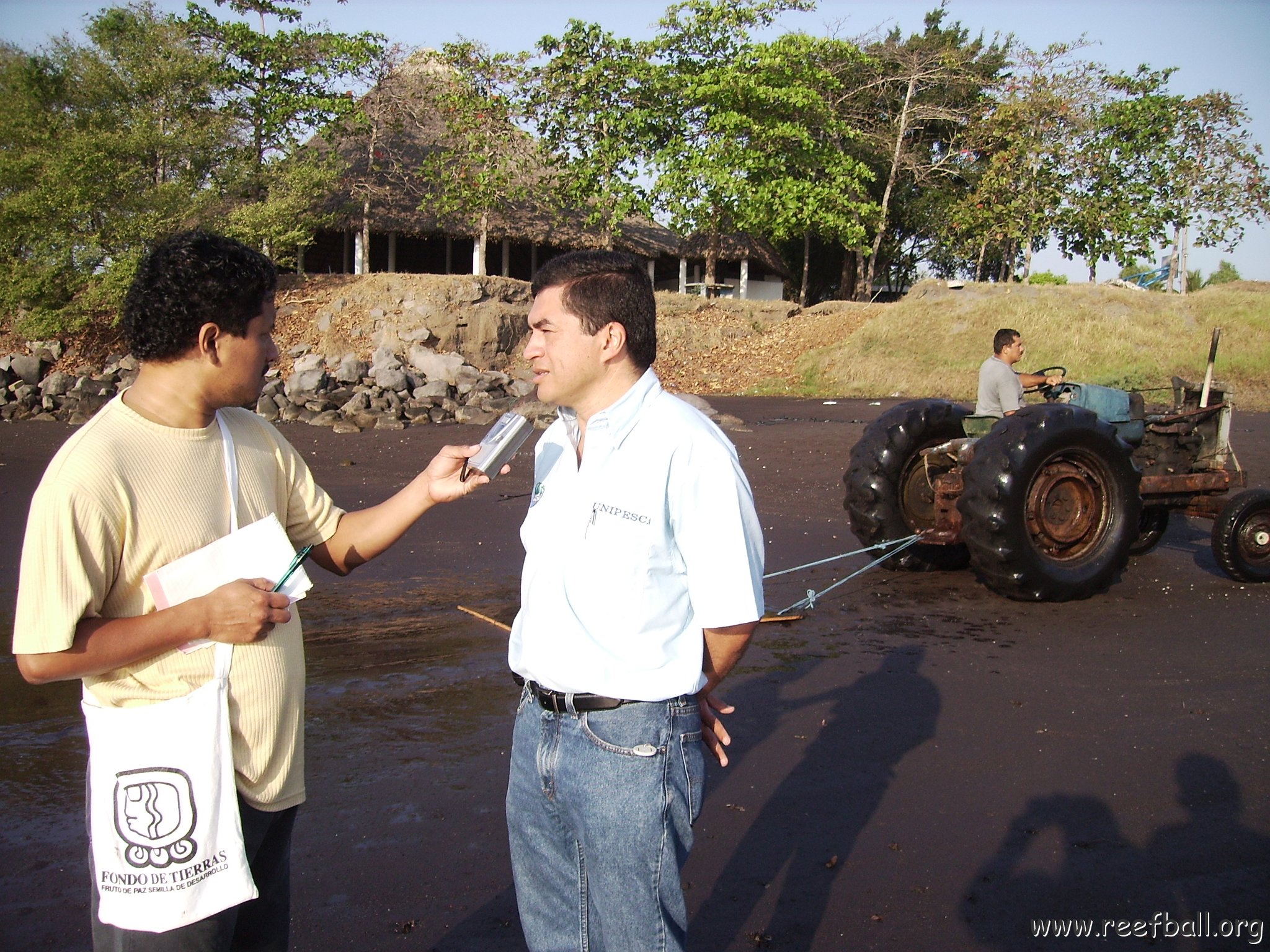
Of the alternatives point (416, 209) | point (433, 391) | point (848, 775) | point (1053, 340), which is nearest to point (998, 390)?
point (848, 775)

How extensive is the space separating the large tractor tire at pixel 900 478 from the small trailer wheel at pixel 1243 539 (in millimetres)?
2013

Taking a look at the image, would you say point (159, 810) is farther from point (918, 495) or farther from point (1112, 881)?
point (918, 495)

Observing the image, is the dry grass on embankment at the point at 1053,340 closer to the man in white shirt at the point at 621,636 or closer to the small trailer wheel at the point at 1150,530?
the small trailer wheel at the point at 1150,530

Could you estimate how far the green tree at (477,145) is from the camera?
2880cm

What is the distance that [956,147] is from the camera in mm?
36094

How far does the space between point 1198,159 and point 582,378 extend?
1513 inches

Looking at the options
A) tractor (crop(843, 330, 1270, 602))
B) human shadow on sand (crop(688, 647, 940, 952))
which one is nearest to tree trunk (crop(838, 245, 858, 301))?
tractor (crop(843, 330, 1270, 602))

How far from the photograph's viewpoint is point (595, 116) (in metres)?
29.7

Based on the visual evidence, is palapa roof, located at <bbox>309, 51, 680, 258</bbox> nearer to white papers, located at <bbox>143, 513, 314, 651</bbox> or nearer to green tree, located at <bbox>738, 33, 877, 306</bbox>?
green tree, located at <bbox>738, 33, 877, 306</bbox>

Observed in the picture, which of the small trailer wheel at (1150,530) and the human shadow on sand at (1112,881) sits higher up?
the small trailer wheel at (1150,530)

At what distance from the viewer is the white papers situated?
2.17 metres

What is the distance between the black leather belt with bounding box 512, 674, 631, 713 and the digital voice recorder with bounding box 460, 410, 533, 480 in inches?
22.8

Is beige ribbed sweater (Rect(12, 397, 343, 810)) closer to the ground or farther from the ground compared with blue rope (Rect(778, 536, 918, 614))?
farther from the ground

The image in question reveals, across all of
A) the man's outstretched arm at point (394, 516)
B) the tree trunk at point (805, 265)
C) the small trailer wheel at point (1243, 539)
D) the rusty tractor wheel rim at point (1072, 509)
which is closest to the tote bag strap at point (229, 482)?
the man's outstretched arm at point (394, 516)
